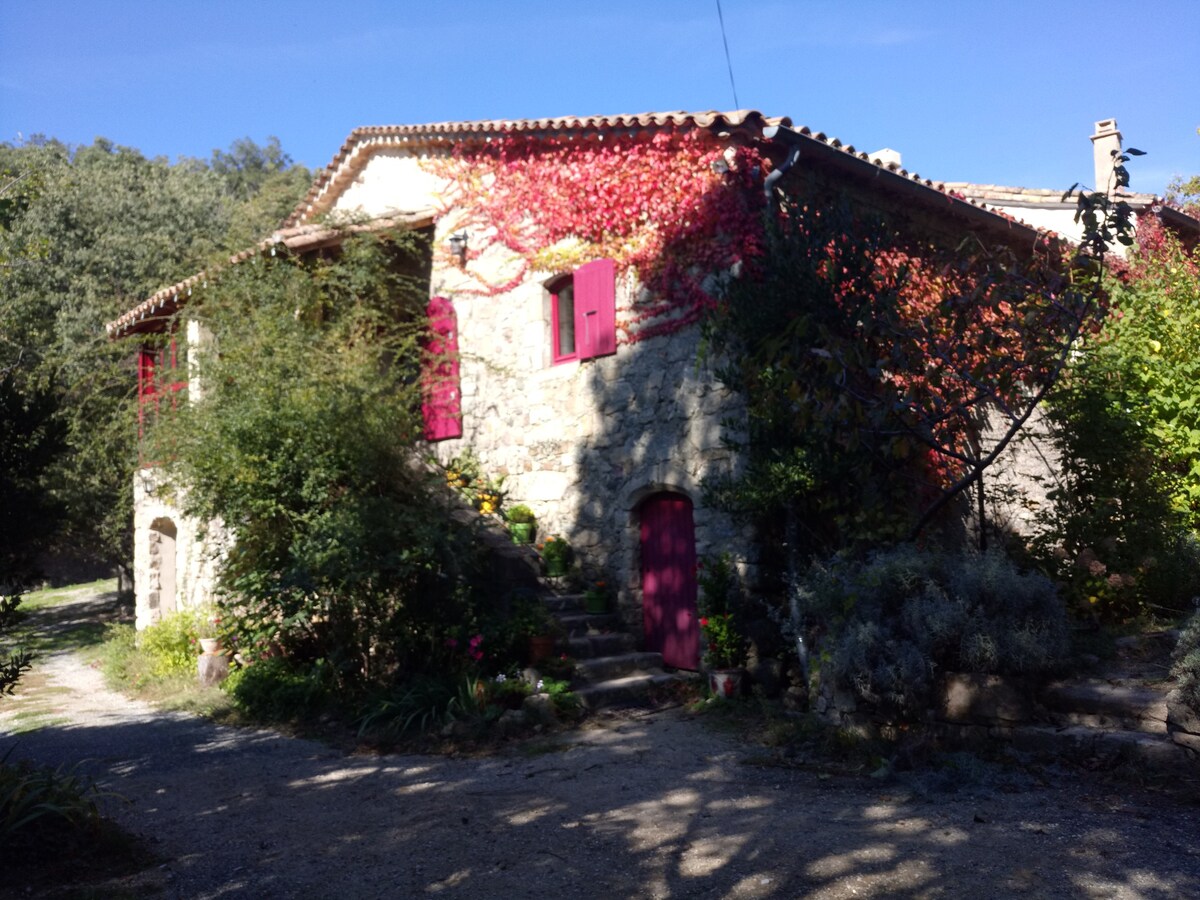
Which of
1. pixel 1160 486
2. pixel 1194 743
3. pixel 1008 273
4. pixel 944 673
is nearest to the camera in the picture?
pixel 1194 743

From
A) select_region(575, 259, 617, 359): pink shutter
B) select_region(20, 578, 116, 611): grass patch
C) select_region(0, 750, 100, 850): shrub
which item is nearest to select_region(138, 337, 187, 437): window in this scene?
select_region(575, 259, 617, 359): pink shutter

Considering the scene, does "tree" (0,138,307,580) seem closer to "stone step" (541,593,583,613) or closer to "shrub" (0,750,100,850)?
"stone step" (541,593,583,613)

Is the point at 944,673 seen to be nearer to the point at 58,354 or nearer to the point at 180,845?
the point at 180,845

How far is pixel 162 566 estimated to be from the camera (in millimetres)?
15188

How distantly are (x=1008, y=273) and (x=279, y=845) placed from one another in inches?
240

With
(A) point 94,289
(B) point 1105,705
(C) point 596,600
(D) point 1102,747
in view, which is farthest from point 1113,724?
(A) point 94,289

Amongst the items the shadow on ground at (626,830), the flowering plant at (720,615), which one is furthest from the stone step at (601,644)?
the shadow on ground at (626,830)

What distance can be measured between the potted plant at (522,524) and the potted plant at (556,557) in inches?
13.3

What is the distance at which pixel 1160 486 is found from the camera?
8391 millimetres

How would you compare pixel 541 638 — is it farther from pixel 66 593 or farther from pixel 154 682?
pixel 66 593

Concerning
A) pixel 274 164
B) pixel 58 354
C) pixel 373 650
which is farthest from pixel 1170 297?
pixel 274 164

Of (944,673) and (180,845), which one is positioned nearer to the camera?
(180,845)

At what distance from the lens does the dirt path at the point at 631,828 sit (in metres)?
4.28

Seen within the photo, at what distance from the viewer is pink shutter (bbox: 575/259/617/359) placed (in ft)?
32.2
